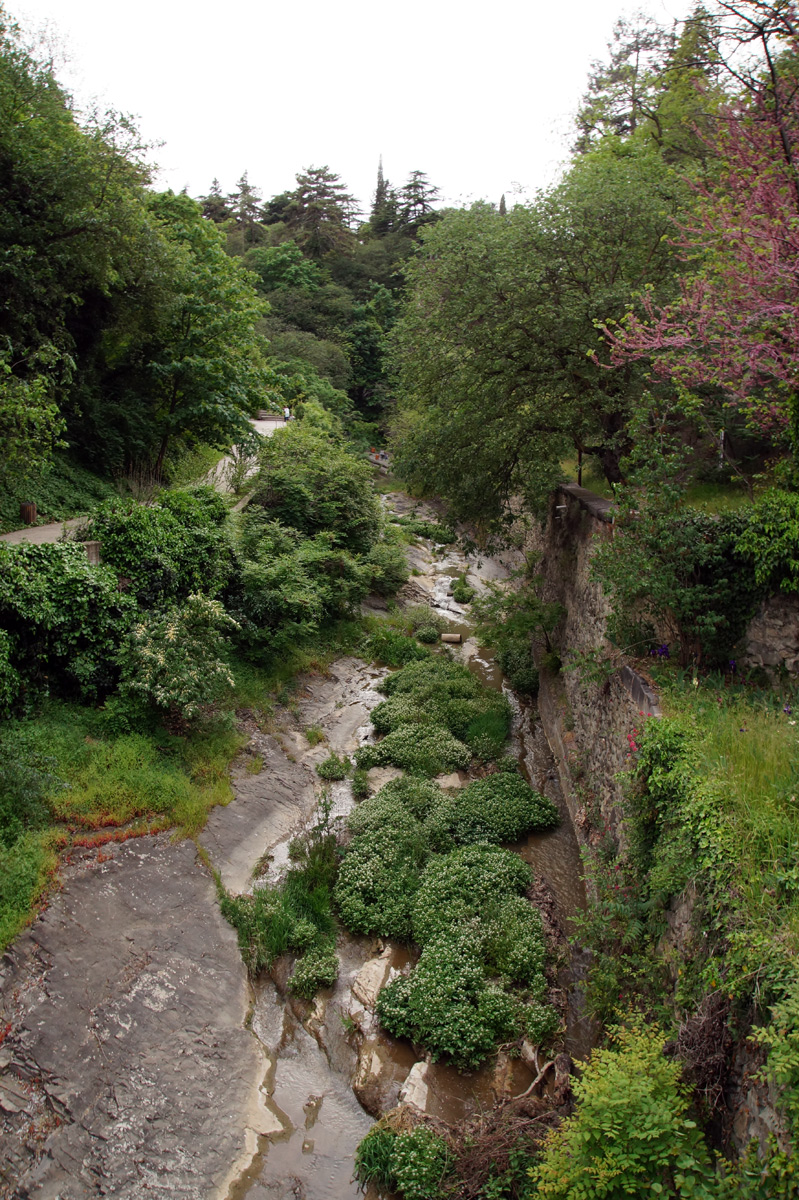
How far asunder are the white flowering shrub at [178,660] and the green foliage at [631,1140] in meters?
8.00

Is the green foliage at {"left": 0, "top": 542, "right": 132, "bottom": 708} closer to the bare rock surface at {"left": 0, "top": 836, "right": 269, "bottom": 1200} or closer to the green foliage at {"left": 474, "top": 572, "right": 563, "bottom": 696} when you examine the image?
the bare rock surface at {"left": 0, "top": 836, "right": 269, "bottom": 1200}

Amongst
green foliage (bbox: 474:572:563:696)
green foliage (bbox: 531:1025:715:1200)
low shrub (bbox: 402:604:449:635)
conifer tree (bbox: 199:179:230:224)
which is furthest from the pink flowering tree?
conifer tree (bbox: 199:179:230:224)

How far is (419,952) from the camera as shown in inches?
338

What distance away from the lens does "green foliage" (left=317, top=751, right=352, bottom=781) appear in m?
12.2

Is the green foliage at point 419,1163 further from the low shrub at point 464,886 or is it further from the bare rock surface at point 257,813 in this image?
the bare rock surface at point 257,813

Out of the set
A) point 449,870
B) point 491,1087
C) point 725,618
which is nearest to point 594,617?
point 725,618

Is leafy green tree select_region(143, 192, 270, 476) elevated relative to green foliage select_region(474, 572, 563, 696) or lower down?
elevated

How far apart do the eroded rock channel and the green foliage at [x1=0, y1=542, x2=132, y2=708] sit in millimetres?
3040

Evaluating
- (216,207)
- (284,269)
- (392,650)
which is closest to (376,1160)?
(392,650)

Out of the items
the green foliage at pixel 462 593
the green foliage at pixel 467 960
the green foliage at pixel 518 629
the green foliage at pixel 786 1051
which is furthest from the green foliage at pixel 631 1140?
the green foliage at pixel 462 593

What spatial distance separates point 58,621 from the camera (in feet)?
33.7

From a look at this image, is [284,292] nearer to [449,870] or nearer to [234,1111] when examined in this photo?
[449,870]

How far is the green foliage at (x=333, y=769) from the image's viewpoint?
40.1 ft

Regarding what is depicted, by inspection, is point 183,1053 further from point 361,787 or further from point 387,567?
point 387,567
